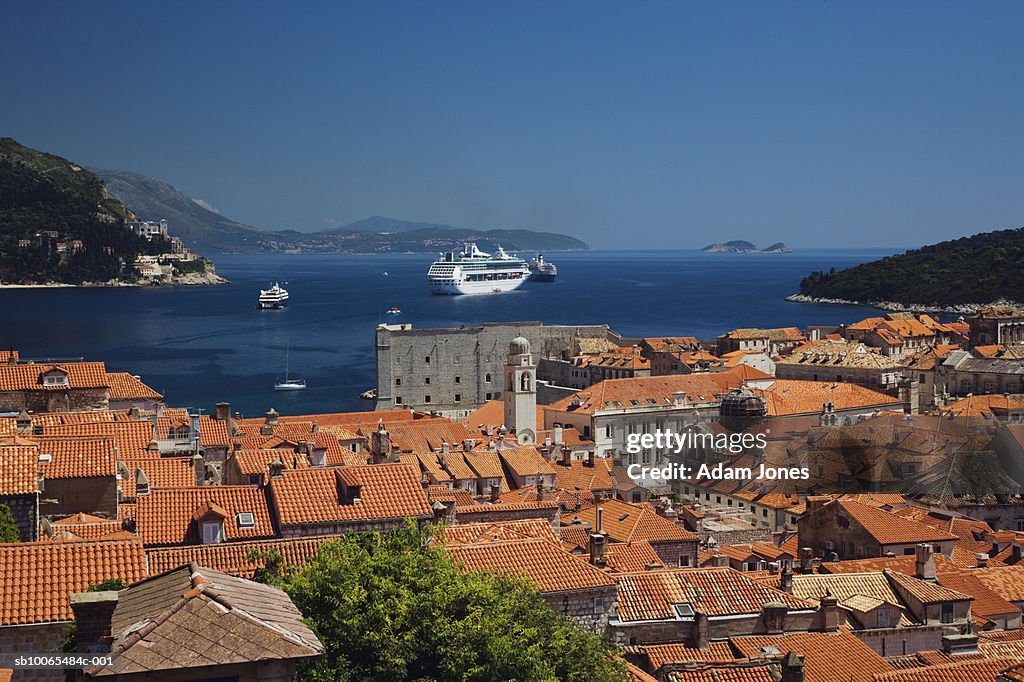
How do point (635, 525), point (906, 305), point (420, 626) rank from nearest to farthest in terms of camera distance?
1. point (420, 626)
2. point (635, 525)
3. point (906, 305)

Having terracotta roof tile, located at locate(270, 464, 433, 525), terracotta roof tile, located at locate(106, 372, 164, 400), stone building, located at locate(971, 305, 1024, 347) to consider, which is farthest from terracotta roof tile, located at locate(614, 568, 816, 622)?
stone building, located at locate(971, 305, 1024, 347)

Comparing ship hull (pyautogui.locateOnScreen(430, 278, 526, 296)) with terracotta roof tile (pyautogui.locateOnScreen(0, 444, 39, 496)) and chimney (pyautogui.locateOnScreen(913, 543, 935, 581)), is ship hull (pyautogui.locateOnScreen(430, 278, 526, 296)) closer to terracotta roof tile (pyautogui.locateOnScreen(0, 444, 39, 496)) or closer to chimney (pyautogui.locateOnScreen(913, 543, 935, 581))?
chimney (pyautogui.locateOnScreen(913, 543, 935, 581))

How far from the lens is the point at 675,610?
36.3ft

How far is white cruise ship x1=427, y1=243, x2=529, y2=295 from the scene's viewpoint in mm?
140125

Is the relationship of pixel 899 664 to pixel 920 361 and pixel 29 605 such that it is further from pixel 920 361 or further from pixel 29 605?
pixel 920 361

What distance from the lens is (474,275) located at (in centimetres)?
14388

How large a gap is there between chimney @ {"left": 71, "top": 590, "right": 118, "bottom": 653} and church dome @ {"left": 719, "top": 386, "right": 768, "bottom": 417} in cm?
2489

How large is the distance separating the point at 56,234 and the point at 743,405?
12758cm

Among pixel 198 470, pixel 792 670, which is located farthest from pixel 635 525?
pixel 792 670

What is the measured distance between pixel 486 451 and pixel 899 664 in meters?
13.6

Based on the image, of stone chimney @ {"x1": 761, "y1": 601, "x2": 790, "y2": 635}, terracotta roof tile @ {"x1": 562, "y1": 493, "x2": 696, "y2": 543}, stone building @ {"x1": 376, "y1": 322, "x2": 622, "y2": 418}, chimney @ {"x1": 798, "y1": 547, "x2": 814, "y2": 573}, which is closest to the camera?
stone chimney @ {"x1": 761, "y1": 601, "x2": 790, "y2": 635}

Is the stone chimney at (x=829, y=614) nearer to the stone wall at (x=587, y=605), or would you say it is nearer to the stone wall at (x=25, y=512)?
the stone wall at (x=587, y=605)

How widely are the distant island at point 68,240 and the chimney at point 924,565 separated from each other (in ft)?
449

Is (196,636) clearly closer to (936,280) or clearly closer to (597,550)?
(597,550)
